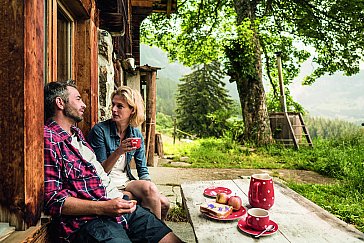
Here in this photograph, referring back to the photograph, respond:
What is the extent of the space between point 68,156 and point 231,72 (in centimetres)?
846

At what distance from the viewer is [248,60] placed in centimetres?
939

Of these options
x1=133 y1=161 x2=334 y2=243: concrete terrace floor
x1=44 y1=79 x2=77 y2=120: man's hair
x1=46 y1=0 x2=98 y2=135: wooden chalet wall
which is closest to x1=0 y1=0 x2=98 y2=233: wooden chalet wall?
x1=44 y1=79 x2=77 y2=120: man's hair

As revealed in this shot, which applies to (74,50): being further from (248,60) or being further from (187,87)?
(187,87)

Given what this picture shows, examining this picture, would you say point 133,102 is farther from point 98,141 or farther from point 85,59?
point 85,59

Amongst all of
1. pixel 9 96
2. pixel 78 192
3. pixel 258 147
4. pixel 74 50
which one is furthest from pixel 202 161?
pixel 9 96

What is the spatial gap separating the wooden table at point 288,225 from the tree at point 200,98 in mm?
19289

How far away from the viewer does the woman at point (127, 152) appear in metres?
2.28

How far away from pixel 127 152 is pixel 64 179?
0.83 metres

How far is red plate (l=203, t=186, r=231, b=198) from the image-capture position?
2.10 meters

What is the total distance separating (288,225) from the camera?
161 centimetres

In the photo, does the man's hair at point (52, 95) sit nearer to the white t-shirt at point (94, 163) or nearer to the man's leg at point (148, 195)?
the white t-shirt at point (94, 163)

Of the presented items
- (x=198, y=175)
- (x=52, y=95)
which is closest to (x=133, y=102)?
(x=52, y=95)

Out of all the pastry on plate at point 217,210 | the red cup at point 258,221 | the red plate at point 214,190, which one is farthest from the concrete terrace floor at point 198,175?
the red cup at point 258,221

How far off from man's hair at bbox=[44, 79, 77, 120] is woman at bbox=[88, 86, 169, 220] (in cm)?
57
